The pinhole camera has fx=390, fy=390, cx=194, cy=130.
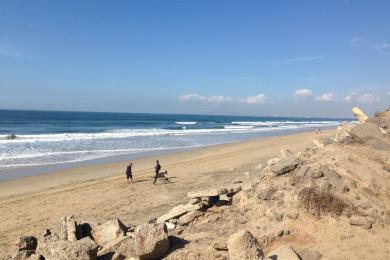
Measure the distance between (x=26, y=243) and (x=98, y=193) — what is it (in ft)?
28.3

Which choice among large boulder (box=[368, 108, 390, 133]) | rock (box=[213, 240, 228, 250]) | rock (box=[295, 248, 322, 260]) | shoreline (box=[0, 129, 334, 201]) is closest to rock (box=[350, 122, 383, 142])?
large boulder (box=[368, 108, 390, 133])

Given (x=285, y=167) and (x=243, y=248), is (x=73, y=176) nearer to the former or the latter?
(x=285, y=167)

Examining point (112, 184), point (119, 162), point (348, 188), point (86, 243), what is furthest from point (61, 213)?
point (119, 162)

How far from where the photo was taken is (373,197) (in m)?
8.99

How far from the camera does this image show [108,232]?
8258 millimetres

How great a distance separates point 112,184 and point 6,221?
19.4ft

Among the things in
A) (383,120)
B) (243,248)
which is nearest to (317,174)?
(243,248)

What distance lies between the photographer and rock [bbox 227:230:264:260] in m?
6.34

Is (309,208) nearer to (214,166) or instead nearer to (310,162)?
(310,162)

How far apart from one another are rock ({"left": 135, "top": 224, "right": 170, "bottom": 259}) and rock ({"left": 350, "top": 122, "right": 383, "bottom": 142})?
7.45 metres

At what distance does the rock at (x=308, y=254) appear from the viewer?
293 inches

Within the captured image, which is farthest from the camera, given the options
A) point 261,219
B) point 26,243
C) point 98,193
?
point 98,193

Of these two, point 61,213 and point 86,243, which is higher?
point 86,243

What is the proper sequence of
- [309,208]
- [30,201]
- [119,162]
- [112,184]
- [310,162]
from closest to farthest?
[309,208] < [310,162] < [30,201] < [112,184] < [119,162]
